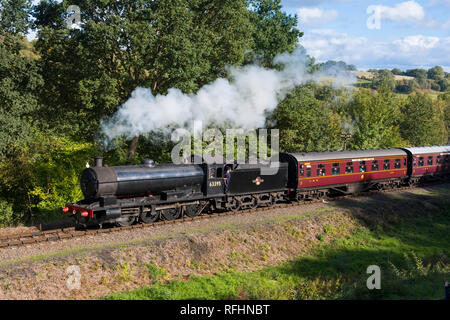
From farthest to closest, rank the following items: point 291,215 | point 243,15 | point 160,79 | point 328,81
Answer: point 328,81, point 243,15, point 160,79, point 291,215

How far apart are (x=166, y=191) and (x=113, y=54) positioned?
1289cm

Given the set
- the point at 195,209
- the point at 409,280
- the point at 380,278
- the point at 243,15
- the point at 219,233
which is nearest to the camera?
the point at 409,280

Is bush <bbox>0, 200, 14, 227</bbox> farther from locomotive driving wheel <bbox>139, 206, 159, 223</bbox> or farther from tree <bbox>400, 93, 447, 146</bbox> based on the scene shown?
tree <bbox>400, 93, 447, 146</bbox>

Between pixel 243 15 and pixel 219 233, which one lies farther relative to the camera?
pixel 243 15

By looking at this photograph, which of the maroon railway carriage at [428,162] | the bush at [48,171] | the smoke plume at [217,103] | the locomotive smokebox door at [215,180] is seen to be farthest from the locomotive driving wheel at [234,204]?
the maroon railway carriage at [428,162]

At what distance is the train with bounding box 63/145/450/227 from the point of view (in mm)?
16656

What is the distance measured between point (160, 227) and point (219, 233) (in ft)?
9.62

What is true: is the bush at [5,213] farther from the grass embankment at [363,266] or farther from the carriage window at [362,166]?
the carriage window at [362,166]

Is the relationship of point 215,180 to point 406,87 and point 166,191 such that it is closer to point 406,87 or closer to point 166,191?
point 166,191

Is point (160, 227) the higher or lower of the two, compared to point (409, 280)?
higher

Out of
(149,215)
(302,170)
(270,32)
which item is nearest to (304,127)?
(270,32)
